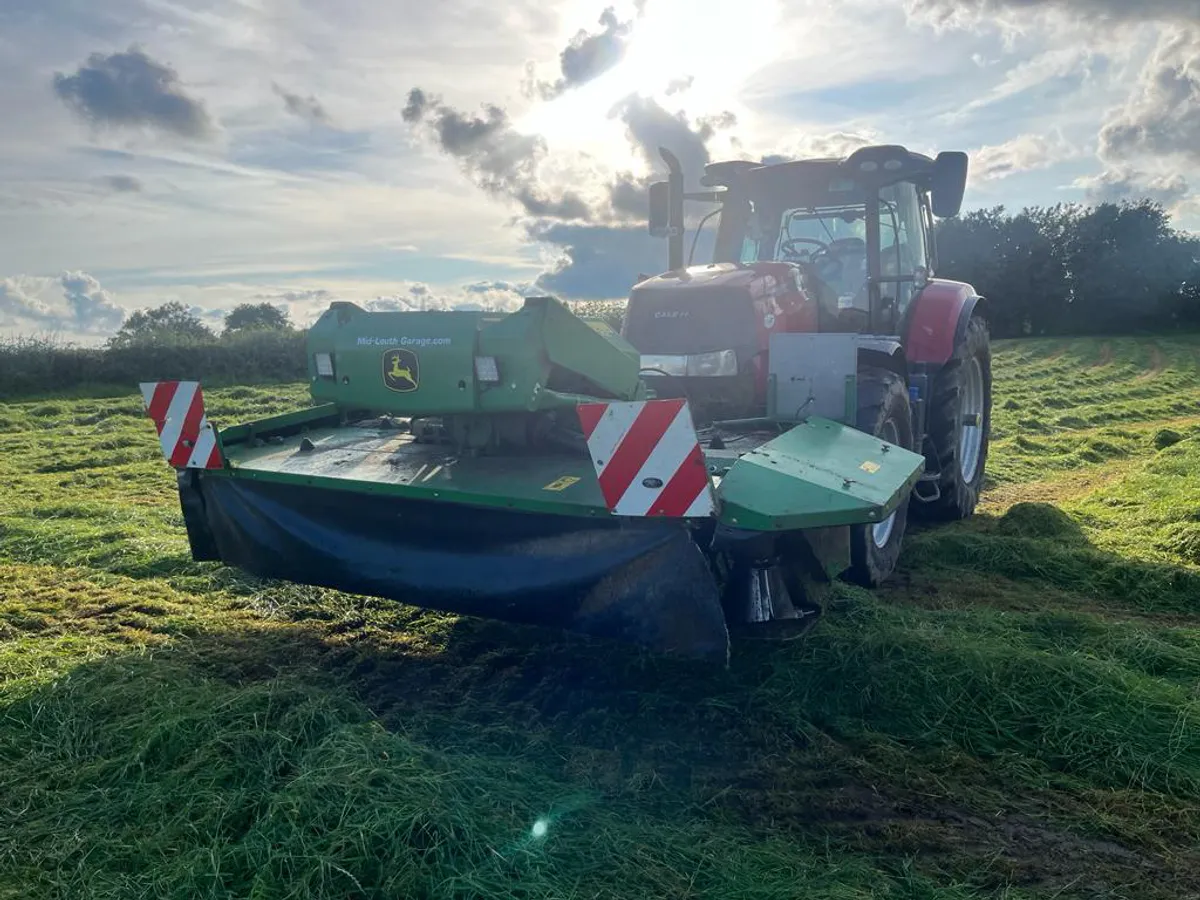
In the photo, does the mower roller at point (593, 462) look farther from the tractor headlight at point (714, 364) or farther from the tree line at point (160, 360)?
the tree line at point (160, 360)

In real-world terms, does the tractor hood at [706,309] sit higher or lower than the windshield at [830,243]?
lower

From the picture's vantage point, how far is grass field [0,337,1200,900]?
257 cm

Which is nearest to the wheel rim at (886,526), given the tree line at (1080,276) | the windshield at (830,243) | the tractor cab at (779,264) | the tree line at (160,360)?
the tractor cab at (779,264)

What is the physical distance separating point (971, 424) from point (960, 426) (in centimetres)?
109

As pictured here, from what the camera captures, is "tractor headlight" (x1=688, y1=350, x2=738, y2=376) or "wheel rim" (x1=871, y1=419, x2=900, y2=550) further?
"tractor headlight" (x1=688, y1=350, x2=738, y2=376)

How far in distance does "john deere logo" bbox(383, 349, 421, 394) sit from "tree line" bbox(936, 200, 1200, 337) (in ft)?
113

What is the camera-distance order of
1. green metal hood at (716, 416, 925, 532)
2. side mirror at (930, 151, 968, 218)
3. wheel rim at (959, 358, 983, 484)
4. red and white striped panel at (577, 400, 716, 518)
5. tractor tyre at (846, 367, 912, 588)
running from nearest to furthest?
1. red and white striped panel at (577, 400, 716, 518)
2. green metal hood at (716, 416, 925, 532)
3. tractor tyre at (846, 367, 912, 588)
4. side mirror at (930, 151, 968, 218)
5. wheel rim at (959, 358, 983, 484)

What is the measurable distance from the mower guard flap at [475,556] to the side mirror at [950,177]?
153 inches

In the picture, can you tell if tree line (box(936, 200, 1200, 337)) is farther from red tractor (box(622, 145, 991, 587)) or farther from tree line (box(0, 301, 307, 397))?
red tractor (box(622, 145, 991, 587))

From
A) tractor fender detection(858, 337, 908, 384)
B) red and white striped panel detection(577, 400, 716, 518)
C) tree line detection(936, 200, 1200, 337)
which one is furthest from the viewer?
tree line detection(936, 200, 1200, 337)

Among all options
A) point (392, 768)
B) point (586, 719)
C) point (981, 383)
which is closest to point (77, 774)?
point (392, 768)

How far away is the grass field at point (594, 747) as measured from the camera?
8.43ft

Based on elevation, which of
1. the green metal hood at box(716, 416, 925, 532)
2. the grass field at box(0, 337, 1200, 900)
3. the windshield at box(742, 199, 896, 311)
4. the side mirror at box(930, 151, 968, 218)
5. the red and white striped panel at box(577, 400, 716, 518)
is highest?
the side mirror at box(930, 151, 968, 218)

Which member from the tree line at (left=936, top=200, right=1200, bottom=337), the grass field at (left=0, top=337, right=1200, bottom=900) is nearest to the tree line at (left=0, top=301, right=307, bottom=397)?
the grass field at (left=0, top=337, right=1200, bottom=900)
